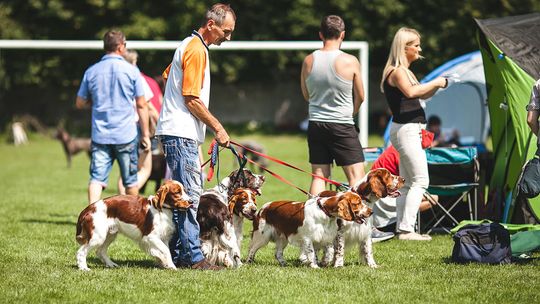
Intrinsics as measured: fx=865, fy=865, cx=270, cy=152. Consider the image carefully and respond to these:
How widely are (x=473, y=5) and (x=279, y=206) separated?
25.8m

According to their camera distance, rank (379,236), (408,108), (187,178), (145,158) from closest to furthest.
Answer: (187,178)
(408,108)
(379,236)
(145,158)

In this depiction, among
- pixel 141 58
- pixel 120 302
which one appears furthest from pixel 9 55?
pixel 120 302

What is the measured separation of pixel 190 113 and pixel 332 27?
1.80m

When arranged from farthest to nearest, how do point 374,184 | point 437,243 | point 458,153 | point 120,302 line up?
point 458,153 < point 437,243 < point 374,184 < point 120,302

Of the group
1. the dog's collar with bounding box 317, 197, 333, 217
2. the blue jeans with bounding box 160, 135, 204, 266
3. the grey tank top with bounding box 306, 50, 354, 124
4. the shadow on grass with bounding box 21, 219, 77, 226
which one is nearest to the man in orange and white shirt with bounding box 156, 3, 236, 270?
the blue jeans with bounding box 160, 135, 204, 266

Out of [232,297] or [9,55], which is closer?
[232,297]

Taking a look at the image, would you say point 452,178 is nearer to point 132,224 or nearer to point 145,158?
point 145,158

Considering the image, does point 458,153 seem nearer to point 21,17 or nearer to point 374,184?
point 374,184

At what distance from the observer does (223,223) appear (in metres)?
6.80

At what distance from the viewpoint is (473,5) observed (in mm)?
31219

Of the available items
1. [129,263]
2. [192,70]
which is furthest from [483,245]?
[129,263]

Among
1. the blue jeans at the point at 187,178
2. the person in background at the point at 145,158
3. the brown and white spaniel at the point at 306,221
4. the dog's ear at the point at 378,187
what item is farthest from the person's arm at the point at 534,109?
the person in background at the point at 145,158

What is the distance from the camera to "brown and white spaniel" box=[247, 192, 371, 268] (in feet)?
22.1

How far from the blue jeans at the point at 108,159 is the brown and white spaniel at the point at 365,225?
2.65 m
